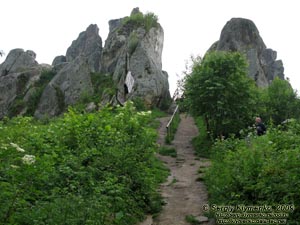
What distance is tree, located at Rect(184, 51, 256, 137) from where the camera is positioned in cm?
1809

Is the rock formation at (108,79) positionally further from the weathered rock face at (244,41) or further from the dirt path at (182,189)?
the dirt path at (182,189)

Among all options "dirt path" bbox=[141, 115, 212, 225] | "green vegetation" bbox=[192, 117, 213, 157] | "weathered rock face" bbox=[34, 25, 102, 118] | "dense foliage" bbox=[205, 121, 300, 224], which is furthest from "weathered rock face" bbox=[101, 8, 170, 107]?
"dense foliage" bbox=[205, 121, 300, 224]

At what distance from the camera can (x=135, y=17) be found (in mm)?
38469

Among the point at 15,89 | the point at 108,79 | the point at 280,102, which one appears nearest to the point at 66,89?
the point at 108,79

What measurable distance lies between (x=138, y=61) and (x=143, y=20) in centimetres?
713

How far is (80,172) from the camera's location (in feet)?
25.1

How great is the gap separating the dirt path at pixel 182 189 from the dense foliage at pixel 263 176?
2.03 ft

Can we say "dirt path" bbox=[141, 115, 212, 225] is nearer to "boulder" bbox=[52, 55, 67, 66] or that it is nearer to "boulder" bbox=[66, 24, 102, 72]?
"boulder" bbox=[66, 24, 102, 72]

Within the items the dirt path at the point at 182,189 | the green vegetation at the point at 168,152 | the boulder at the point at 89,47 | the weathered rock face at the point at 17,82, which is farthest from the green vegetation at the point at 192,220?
the boulder at the point at 89,47

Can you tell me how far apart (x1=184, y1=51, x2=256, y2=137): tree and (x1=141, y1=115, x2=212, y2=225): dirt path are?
6.43 feet

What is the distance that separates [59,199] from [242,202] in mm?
3832

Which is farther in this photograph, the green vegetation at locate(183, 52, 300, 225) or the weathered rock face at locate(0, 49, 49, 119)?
the weathered rock face at locate(0, 49, 49, 119)

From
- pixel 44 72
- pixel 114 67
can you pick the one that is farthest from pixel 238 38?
pixel 44 72

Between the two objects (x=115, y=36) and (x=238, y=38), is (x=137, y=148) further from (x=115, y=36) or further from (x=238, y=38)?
(x=238, y=38)
